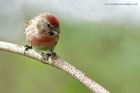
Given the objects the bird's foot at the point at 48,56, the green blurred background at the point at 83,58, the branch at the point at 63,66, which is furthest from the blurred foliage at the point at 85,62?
the branch at the point at 63,66

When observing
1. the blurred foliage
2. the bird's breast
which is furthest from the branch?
the blurred foliage

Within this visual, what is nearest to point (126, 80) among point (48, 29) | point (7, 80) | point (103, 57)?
point (103, 57)

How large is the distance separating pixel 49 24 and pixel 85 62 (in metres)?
4.63

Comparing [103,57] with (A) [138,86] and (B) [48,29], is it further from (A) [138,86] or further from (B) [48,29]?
(B) [48,29]

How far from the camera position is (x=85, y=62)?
11312 millimetres

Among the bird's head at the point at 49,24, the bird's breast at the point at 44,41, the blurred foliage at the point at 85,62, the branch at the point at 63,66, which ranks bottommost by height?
the blurred foliage at the point at 85,62

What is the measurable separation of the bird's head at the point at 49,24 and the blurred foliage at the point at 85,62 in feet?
12.2

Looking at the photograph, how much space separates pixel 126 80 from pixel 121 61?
96 centimetres

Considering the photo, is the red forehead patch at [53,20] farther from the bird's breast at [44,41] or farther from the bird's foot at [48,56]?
the bird's foot at [48,56]

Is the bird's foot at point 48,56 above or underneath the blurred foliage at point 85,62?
above

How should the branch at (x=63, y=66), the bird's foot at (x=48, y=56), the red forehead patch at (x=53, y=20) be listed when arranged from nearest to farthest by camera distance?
the branch at (x=63, y=66)
the bird's foot at (x=48, y=56)
the red forehead patch at (x=53, y=20)

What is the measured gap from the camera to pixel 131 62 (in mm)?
11102

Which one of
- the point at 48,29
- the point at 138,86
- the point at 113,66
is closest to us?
the point at 48,29

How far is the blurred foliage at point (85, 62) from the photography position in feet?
35.9
